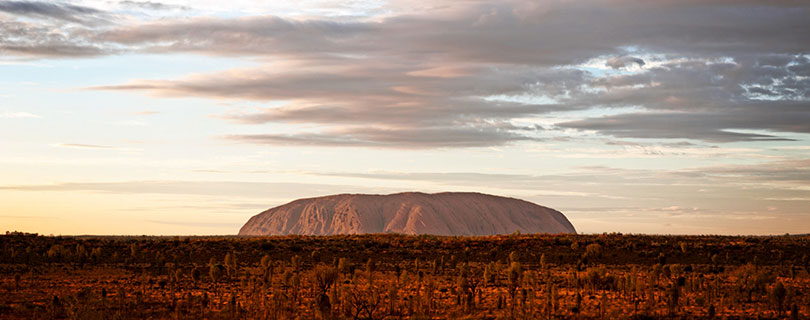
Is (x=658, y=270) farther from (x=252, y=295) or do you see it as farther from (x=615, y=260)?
(x=252, y=295)

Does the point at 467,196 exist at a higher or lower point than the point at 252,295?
higher

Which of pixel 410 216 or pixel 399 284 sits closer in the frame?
pixel 399 284

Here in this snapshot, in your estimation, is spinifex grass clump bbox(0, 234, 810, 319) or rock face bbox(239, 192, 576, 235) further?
rock face bbox(239, 192, 576, 235)

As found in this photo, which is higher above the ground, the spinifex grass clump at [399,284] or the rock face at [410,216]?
the rock face at [410,216]

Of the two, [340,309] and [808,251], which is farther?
[808,251]

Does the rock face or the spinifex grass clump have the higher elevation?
the rock face

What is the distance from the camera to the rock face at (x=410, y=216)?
163913mm

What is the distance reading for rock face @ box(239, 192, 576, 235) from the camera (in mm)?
163913

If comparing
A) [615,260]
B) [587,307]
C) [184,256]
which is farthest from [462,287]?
[184,256]

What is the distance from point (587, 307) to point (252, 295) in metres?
11.8

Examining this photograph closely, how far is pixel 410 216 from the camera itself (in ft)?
536

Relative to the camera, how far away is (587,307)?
27.2 m

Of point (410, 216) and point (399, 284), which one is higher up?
point (410, 216)

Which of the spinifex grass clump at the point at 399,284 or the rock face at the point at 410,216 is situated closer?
the spinifex grass clump at the point at 399,284
